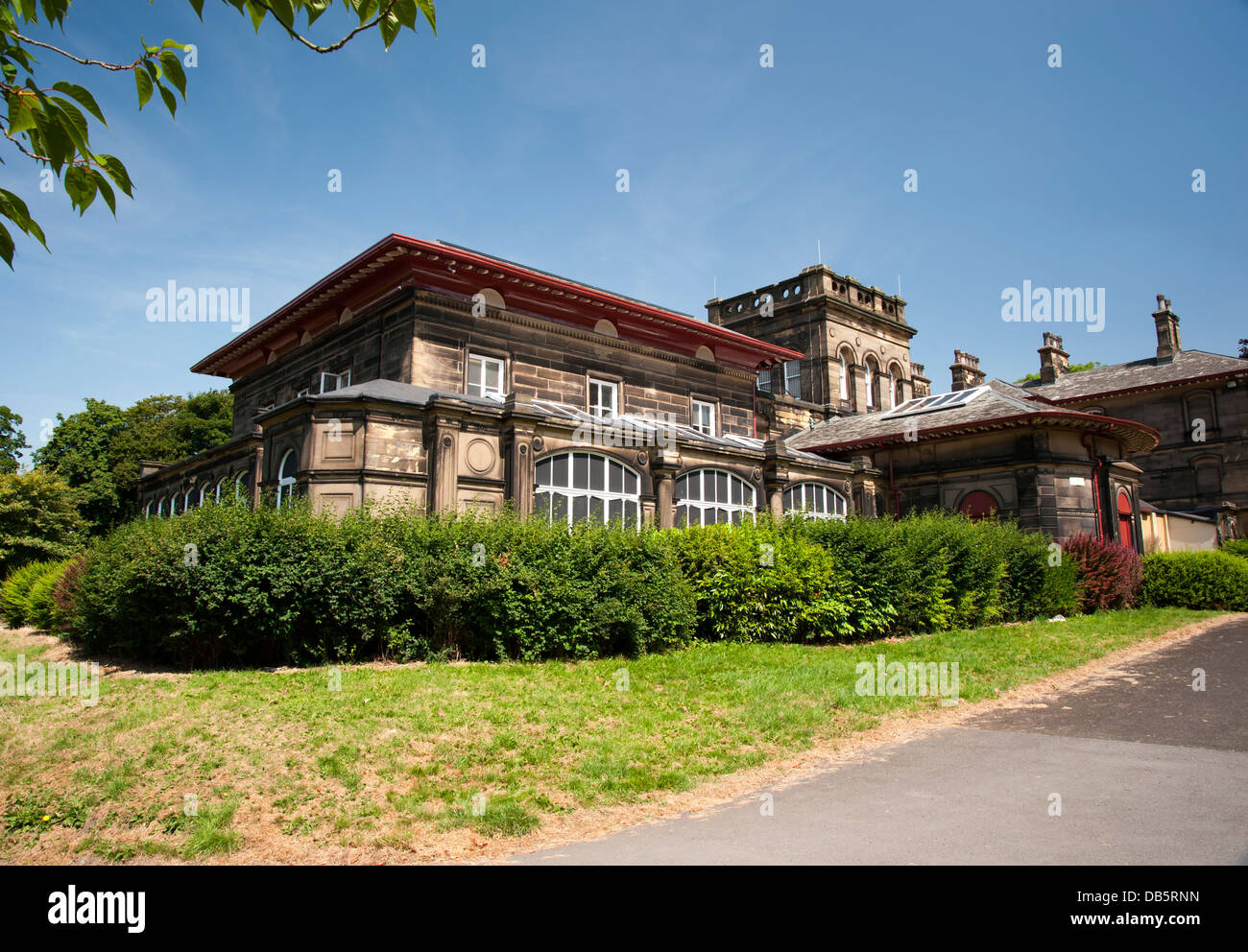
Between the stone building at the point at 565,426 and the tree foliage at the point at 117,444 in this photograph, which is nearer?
the stone building at the point at 565,426

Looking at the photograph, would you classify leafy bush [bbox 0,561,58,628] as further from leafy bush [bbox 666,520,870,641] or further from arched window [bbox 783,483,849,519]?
arched window [bbox 783,483,849,519]

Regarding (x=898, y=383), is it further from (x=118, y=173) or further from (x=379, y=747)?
(x=118, y=173)

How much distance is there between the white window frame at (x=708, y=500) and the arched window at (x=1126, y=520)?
40.4 feet

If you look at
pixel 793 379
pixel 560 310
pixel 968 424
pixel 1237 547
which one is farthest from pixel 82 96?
pixel 1237 547

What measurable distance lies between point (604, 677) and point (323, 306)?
610 inches

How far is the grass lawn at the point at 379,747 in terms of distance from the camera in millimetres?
5402

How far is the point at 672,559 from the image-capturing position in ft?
39.1

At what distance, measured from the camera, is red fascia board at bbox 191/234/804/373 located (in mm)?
17406

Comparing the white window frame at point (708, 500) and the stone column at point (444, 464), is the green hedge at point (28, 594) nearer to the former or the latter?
the stone column at point (444, 464)

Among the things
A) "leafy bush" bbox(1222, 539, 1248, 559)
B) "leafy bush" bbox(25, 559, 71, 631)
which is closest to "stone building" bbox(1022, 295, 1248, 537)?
"leafy bush" bbox(1222, 539, 1248, 559)

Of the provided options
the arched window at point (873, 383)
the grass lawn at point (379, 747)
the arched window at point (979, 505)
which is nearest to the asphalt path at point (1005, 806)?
the grass lawn at point (379, 747)

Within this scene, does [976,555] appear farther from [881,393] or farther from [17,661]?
[881,393]

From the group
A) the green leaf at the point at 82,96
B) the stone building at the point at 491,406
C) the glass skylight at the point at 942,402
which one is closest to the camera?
the green leaf at the point at 82,96
